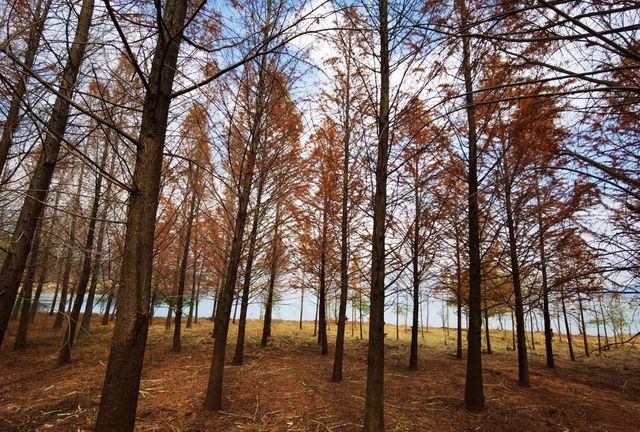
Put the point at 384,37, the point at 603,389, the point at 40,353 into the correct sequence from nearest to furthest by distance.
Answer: the point at 384,37, the point at 603,389, the point at 40,353

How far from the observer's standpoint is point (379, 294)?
4137 millimetres

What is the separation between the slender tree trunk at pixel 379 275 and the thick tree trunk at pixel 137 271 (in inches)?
95.3

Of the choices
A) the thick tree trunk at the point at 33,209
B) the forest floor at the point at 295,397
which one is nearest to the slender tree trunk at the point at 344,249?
Result: the forest floor at the point at 295,397

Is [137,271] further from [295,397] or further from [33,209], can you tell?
[295,397]

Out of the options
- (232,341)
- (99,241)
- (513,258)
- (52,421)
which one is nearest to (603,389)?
(513,258)

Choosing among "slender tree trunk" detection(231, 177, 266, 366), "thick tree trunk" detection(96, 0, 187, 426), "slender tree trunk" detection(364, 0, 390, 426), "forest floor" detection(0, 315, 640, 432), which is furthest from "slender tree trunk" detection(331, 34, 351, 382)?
"thick tree trunk" detection(96, 0, 187, 426)

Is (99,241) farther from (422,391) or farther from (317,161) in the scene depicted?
(422,391)

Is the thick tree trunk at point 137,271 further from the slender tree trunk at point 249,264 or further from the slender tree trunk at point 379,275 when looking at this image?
the slender tree trunk at point 249,264

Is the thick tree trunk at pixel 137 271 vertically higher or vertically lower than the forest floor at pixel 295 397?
higher

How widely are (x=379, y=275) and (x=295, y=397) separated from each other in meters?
4.29

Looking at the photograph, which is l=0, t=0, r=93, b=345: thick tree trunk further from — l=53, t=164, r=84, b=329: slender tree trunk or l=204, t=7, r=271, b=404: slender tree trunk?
l=204, t=7, r=271, b=404: slender tree trunk

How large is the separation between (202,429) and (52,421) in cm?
262

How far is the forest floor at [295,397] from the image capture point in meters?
5.65

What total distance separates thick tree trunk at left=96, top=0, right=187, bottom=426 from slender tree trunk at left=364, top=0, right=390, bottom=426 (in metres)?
2.42
